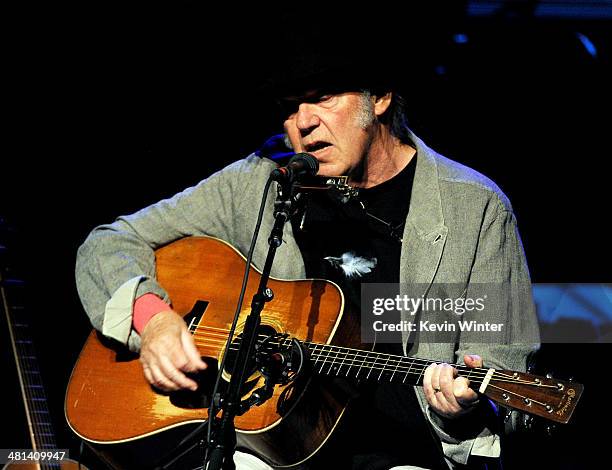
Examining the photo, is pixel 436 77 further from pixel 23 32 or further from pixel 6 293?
pixel 6 293

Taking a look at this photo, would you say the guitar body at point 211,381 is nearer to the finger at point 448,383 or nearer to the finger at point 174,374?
the finger at point 174,374

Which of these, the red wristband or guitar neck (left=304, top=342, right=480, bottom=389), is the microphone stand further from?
the red wristband

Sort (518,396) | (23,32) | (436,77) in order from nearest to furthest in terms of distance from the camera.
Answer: (518,396), (23,32), (436,77)

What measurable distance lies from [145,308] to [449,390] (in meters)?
1.30

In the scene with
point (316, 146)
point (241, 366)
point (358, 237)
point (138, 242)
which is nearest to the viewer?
point (241, 366)

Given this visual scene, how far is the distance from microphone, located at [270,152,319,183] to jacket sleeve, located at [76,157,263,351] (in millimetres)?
991

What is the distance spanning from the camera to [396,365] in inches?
101

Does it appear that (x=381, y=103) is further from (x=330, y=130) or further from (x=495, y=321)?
(x=495, y=321)

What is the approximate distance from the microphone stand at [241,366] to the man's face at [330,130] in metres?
0.71

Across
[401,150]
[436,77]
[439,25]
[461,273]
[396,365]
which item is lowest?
[396,365]

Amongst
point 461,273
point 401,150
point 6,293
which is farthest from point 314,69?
point 6,293

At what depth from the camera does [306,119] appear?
301 centimetres

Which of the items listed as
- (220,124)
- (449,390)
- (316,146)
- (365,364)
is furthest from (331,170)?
(220,124)

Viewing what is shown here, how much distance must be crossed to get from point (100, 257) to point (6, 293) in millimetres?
511
